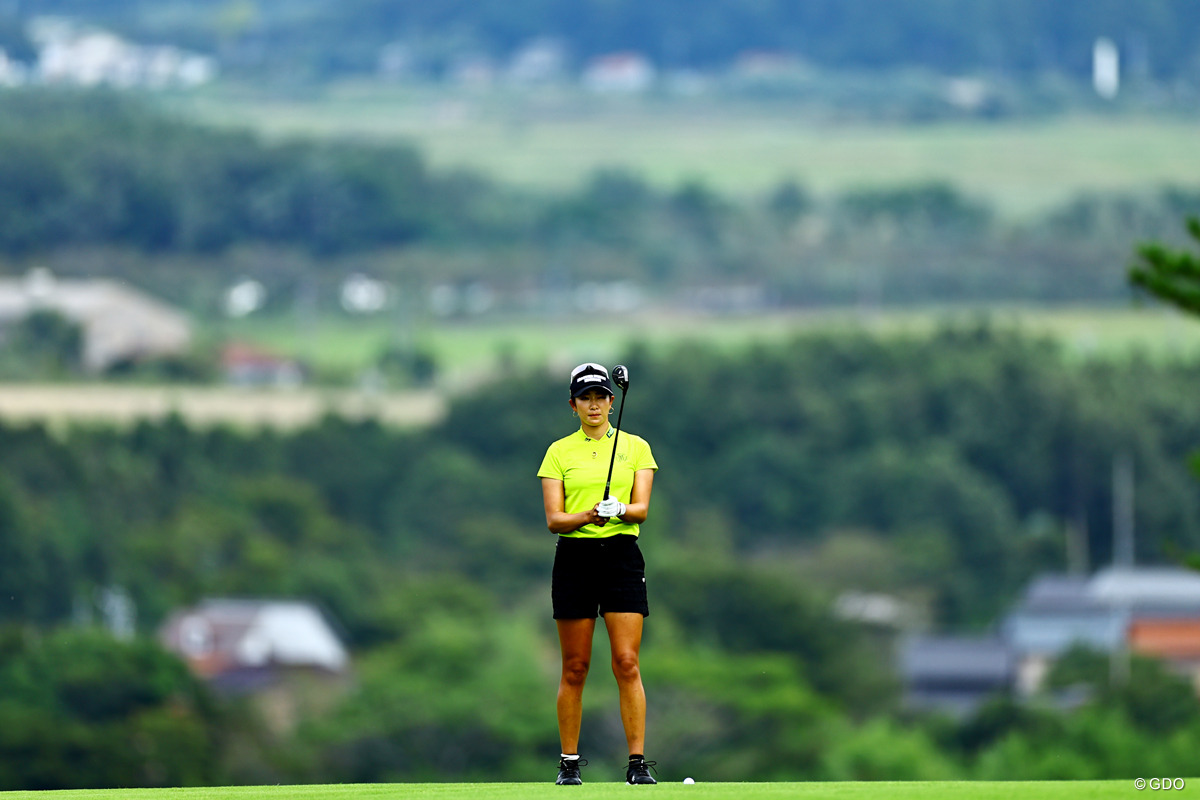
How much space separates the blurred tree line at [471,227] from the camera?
13762 cm

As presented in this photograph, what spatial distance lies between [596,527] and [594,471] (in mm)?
224

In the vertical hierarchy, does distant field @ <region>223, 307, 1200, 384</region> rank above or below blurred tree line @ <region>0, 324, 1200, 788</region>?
above

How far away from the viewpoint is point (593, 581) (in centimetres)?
972

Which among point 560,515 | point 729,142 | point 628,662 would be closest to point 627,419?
point 628,662

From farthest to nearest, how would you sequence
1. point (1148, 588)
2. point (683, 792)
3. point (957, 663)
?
point (1148, 588) < point (957, 663) < point (683, 792)

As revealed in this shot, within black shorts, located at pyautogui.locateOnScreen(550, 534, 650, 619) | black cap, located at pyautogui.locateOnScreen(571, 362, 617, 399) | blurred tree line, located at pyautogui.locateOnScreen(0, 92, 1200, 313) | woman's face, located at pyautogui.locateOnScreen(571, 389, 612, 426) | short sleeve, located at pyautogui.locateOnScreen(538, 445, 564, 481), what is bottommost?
black shorts, located at pyautogui.locateOnScreen(550, 534, 650, 619)

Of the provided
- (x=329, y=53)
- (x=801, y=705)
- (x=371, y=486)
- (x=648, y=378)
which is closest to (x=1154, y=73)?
(x=329, y=53)

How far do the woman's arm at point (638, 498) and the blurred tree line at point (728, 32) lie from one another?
170461 millimetres

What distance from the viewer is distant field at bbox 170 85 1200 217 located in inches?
6147

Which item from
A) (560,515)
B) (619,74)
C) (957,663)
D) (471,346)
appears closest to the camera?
(560,515)

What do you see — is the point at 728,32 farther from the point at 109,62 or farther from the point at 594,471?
the point at 594,471

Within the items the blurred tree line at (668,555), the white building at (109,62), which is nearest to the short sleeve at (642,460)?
the blurred tree line at (668,555)

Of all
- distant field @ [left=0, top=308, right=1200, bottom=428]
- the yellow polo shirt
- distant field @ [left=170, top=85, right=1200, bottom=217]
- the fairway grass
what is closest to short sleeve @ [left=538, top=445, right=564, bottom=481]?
the yellow polo shirt

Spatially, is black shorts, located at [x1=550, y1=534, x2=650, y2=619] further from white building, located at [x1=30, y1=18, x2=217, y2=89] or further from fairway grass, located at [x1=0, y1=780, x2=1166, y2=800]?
white building, located at [x1=30, y1=18, x2=217, y2=89]
